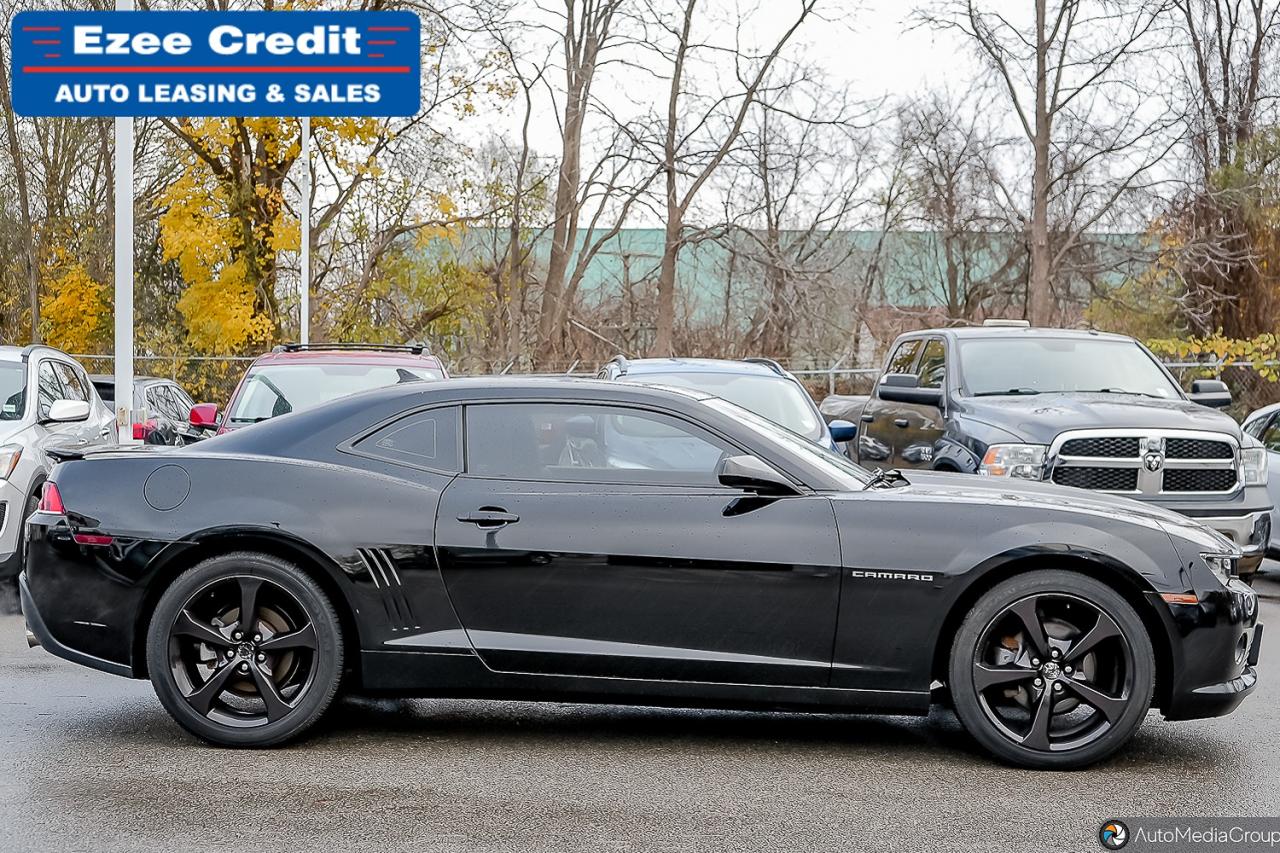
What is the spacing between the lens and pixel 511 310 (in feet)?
118

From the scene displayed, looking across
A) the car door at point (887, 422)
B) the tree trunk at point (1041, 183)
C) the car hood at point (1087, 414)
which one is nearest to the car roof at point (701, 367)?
the car door at point (887, 422)

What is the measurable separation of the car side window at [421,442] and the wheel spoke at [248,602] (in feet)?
2.20

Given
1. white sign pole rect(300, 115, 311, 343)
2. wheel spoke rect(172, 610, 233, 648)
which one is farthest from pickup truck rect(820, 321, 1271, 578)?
white sign pole rect(300, 115, 311, 343)

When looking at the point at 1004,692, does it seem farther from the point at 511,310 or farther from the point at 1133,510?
the point at 511,310

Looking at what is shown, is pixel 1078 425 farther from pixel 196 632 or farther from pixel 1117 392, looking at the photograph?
pixel 196 632

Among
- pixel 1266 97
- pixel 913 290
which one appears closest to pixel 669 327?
pixel 913 290

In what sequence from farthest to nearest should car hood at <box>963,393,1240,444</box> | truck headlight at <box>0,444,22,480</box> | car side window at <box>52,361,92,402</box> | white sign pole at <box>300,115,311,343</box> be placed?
white sign pole at <box>300,115,311,343</box> < car side window at <box>52,361,92,402</box> < truck headlight at <box>0,444,22,480</box> < car hood at <box>963,393,1240,444</box>

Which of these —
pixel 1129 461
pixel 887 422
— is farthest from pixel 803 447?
pixel 887 422

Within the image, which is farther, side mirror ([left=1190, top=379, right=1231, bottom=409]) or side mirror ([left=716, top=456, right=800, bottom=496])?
side mirror ([left=1190, top=379, right=1231, bottom=409])

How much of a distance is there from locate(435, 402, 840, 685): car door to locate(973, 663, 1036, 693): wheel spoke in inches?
22.8

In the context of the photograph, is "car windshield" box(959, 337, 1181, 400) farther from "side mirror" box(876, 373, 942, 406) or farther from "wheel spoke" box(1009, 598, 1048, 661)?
Result: "wheel spoke" box(1009, 598, 1048, 661)

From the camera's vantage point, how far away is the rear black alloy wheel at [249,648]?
18.0 feet

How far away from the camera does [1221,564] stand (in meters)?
5.50

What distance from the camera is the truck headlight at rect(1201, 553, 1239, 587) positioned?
5.44m
